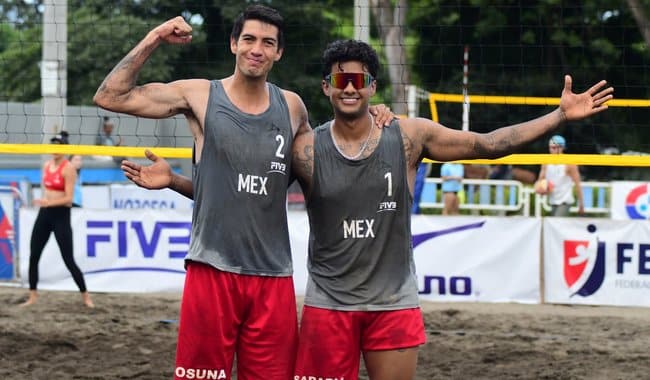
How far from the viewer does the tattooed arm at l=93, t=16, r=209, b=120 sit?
4.30 m

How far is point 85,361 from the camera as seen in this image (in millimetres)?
7488

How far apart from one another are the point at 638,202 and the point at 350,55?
10340mm

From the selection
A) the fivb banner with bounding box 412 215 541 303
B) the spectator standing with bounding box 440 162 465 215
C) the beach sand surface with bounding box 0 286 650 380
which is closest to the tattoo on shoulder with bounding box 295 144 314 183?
the beach sand surface with bounding box 0 286 650 380

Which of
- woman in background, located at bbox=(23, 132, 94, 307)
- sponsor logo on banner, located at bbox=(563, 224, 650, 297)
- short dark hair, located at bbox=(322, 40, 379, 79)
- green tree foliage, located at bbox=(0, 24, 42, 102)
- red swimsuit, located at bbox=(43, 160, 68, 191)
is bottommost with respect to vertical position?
sponsor logo on banner, located at bbox=(563, 224, 650, 297)

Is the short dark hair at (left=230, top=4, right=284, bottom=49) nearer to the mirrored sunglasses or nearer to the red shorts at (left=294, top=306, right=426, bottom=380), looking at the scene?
the mirrored sunglasses

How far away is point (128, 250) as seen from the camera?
10.8 meters

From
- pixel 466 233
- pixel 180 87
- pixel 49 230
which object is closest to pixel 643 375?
pixel 466 233

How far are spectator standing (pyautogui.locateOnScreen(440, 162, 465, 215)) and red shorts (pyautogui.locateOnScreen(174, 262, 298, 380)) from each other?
8943 mm

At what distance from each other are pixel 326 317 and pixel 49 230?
6000 mm

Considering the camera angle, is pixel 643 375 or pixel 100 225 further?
pixel 100 225

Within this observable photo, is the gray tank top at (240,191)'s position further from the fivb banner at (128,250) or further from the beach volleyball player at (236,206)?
the fivb banner at (128,250)

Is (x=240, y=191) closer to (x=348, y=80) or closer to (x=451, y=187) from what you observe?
(x=348, y=80)

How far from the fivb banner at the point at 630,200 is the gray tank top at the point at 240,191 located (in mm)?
10370

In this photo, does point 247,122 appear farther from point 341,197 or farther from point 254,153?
point 341,197
